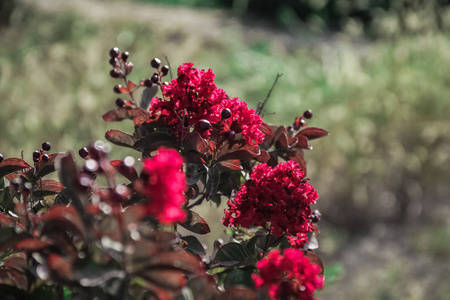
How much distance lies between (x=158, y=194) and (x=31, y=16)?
558cm

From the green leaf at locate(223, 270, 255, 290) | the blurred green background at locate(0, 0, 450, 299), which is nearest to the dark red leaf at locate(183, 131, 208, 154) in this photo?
the green leaf at locate(223, 270, 255, 290)

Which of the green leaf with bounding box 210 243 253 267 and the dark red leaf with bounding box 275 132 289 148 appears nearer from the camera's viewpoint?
the green leaf with bounding box 210 243 253 267

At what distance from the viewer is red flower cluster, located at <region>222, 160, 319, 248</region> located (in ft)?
2.83

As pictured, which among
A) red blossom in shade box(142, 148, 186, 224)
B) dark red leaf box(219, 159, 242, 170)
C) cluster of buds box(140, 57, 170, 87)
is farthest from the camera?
cluster of buds box(140, 57, 170, 87)

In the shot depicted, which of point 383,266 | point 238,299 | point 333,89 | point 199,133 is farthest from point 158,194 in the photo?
point 333,89

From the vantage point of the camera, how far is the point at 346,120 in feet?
12.2

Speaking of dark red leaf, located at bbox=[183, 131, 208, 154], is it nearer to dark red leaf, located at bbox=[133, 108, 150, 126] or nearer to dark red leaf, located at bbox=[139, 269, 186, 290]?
dark red leaf, located at bbox=[133, 108, 150, 126]

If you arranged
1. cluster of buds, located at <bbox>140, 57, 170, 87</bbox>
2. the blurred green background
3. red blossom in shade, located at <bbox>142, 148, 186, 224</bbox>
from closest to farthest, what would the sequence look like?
1. red blossom in shade, located at <bbox>142, 148, 186, 224</bbox>
2. cluster of buds, located at <bbox>140, 57, 170, 87</bbox>
3. the blurred green background

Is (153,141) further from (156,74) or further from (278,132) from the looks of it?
(278,132)


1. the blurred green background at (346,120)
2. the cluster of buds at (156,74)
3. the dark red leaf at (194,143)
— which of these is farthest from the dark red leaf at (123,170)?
→ the blurred green background at (346,120)

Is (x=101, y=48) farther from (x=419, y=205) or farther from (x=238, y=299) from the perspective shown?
(x=238, y=299)

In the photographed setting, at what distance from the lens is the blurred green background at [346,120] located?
3092 mm

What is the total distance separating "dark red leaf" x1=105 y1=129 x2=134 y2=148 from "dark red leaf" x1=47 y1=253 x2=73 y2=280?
15.4 inches

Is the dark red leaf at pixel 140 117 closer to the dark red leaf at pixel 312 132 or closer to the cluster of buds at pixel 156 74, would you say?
the cluster of buds at pixel 156 74
